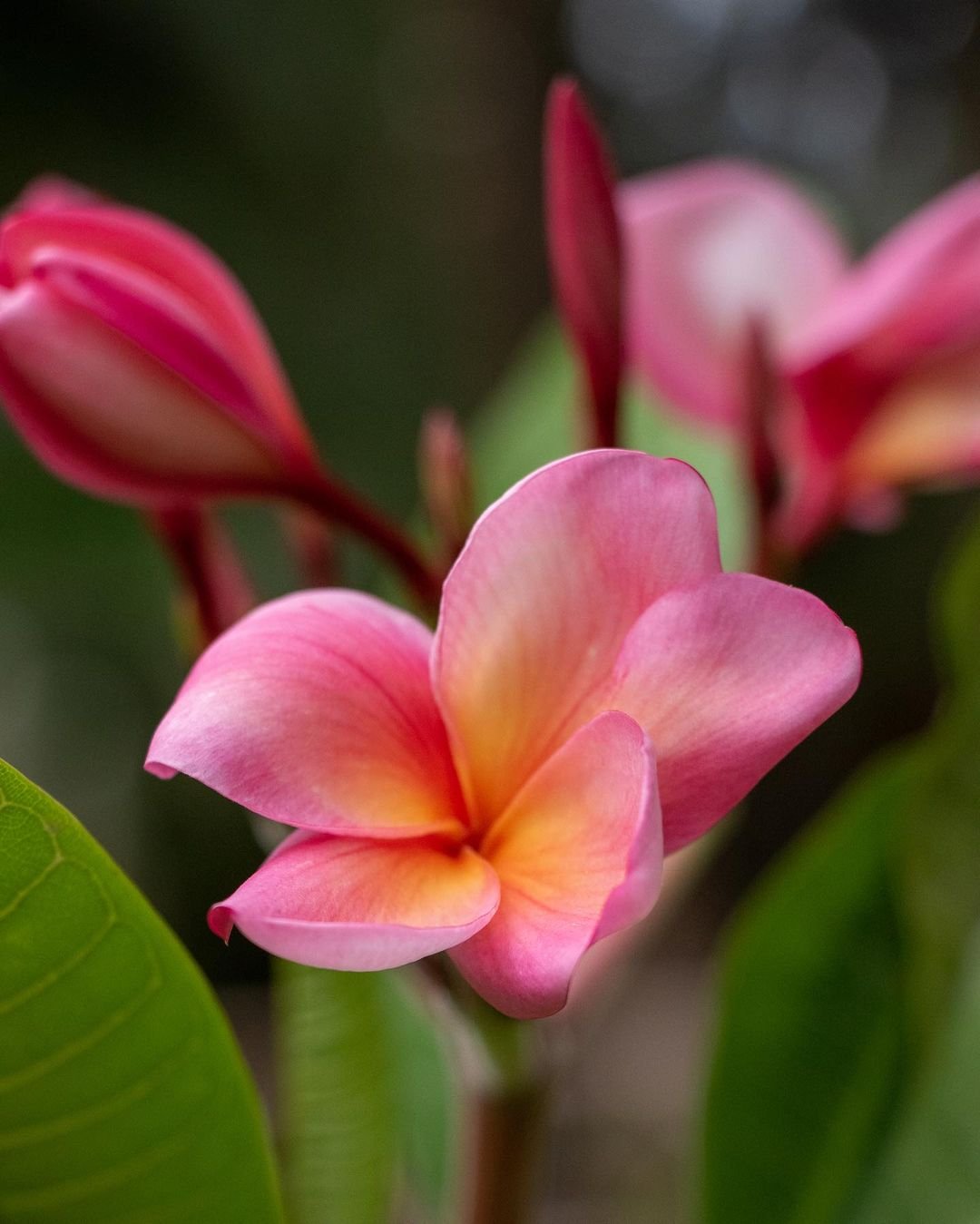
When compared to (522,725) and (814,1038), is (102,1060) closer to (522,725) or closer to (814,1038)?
(522,725)

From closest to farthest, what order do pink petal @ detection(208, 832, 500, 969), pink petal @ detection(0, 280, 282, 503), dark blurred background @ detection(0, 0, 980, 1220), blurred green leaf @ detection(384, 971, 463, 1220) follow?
pink petal @ detection(208, 832, 500, 969), pink petal @ detection(0, 280, 282, 503), blurred green leaf @ detection(384, 971, 463, 1220), dark blurred background @ detection(0, 0, 980, 1220)

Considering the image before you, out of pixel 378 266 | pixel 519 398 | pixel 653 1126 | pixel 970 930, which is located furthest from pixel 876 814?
pixel 378 266

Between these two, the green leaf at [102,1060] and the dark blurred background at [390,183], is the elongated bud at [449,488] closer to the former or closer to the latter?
the green leaf at [102,1060]

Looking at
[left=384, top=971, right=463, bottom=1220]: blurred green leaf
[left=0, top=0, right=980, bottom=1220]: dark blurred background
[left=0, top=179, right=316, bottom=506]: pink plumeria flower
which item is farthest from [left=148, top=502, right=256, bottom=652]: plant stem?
[left=0, top=0, right=980, bottom=1220]: dark blurred background

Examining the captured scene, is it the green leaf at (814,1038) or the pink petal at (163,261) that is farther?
the green leaf at (814,1038)

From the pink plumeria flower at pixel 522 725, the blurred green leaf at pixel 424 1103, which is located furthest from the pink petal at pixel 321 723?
the blurred green leaf at pixel 424 1103

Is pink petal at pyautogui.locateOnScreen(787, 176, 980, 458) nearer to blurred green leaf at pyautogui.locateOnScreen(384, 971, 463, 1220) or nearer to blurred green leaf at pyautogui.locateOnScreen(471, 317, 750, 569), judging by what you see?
blurred green leaf at pyautogui.locateOnScreen(471, 317, 750, 569)

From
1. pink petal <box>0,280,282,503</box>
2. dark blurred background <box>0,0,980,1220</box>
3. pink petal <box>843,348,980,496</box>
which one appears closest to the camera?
pink petal <box>0,280,282,503</box>
